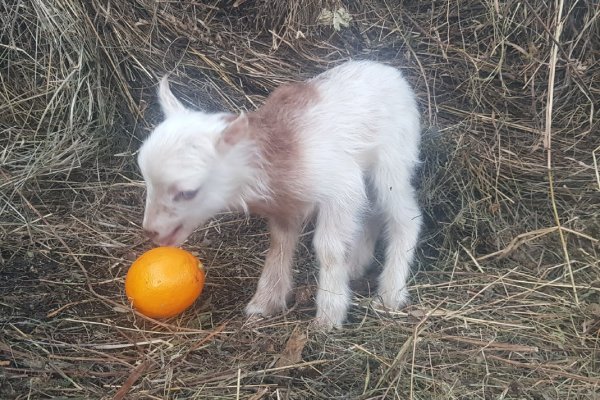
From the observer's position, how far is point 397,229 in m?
3.41

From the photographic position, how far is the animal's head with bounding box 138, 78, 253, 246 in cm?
263

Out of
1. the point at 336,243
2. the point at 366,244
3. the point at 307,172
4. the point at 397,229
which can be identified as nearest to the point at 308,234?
the point at 366,244

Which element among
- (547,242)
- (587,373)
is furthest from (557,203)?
(587,373)

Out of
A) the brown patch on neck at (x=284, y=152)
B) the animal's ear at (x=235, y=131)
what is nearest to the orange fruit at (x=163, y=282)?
the brown patch on neck at (x=284, y=152)

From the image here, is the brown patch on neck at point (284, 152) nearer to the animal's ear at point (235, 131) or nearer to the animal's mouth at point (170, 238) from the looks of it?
the animal's ear at point (235, 131)

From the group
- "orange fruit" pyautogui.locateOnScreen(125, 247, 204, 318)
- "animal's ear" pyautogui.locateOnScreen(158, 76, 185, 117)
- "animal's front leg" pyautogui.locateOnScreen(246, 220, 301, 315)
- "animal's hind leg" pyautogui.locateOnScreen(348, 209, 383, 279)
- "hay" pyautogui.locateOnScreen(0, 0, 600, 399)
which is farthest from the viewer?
"animal's hind leg" pyautogui.locateOnScreen(348, 209, 383, 279)

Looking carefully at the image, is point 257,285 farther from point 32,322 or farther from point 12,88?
point 12,88

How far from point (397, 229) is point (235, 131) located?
44.2 inches

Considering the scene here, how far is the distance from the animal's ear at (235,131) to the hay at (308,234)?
874 mm

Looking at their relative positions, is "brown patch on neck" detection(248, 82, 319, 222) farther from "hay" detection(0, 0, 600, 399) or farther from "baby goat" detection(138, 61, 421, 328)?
"hay" detection(0, 0, 600, 399)

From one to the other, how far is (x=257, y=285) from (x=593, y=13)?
250cm

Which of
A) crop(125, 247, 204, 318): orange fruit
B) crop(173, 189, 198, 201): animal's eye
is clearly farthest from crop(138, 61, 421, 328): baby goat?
crop(125, 247, 204, 318): orange fruit

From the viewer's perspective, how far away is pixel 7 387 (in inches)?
102

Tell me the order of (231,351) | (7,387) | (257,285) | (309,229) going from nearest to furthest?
1. (7,387)
2. (231,351)
3. (257,285)
4. (309,229)
